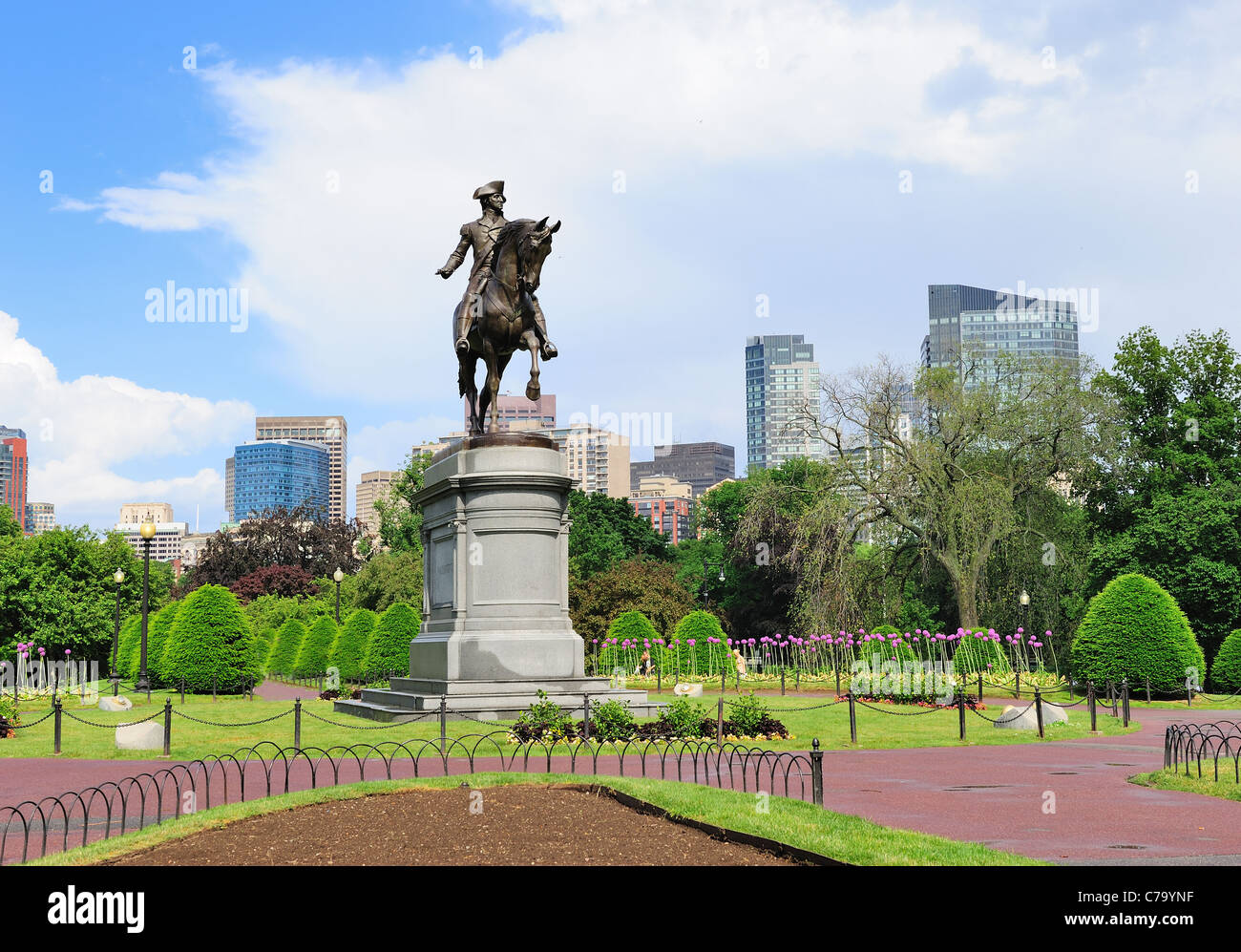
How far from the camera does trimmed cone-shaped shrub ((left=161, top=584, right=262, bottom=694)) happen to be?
34531mm

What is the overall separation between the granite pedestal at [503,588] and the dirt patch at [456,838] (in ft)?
31.6

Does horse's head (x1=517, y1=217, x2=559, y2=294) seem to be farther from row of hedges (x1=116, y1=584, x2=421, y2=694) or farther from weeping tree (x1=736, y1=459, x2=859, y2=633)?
weeping tree (x1=736, y1=459, x2=859, y2=633)

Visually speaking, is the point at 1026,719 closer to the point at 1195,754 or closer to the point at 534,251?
the point at 1195,754

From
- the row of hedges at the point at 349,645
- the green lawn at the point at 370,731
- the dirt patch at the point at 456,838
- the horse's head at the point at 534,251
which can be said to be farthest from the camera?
the row of hedges at the point at 349,645

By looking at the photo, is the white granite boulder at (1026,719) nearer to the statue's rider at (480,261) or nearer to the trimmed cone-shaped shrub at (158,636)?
the statue's rider at (480,261)

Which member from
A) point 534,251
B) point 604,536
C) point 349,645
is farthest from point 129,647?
point 534,251

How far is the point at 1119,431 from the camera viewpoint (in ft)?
141

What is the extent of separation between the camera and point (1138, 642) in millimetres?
32156

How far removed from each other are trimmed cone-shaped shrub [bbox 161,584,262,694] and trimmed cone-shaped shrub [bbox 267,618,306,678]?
15.0m

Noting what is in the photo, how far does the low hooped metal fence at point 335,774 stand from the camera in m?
11.0

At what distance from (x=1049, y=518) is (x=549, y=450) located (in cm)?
2710

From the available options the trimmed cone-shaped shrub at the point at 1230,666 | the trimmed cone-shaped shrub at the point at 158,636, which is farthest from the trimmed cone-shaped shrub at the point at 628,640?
the trimmed cone-shaped shrub at the point at 1230,666

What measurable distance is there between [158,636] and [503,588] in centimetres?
2841
